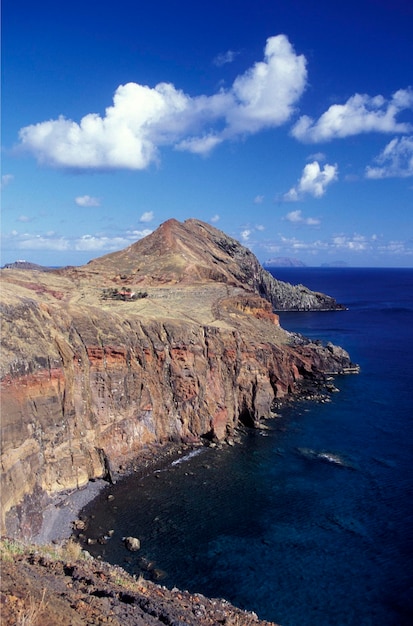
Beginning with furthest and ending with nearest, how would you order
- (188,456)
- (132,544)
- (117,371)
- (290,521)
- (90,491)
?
(188,456), (117,371), (90,491), (290,521), (132,544)

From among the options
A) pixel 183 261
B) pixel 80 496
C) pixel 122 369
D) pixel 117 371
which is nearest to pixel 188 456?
pixel 122 369

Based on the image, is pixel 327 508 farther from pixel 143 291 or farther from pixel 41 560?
pixel 143 291

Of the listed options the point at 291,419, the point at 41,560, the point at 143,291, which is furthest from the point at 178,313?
the point at 41,560

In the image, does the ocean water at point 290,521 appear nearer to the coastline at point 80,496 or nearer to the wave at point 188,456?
the wave at point 188,456

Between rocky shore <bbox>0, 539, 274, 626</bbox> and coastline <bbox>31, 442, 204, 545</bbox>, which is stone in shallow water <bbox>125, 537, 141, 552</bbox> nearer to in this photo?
coastline <bbox>31, 442, 204, 545</bbox>

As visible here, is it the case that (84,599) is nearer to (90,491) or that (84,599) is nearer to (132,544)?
(132,544)
